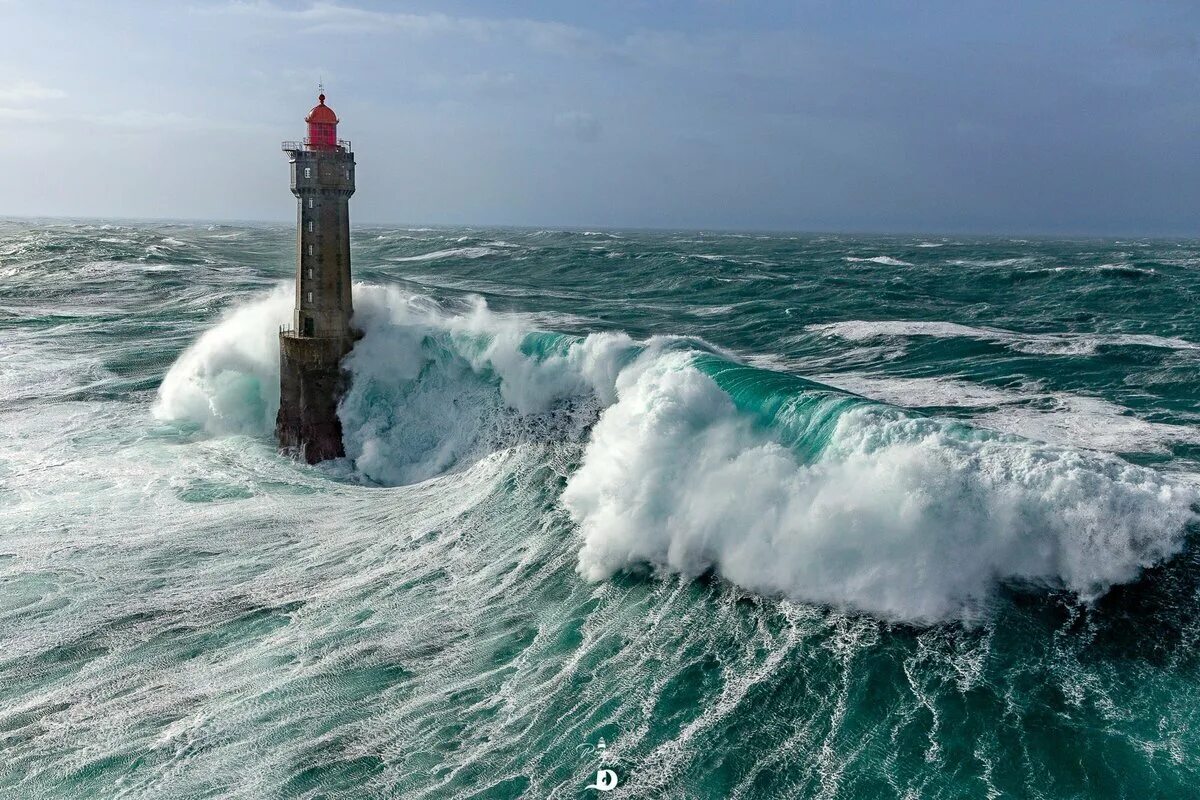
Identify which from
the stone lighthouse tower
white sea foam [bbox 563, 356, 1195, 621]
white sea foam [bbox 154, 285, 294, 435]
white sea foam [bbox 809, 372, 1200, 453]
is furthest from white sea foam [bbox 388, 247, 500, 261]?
white sea foam [bbox 563, 356, 1195, 621]

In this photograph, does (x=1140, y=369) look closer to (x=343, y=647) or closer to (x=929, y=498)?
(x=929, y=498)

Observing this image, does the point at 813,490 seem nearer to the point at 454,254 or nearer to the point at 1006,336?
the point at 1006,336

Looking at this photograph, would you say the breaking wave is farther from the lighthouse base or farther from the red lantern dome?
the red lantern dome

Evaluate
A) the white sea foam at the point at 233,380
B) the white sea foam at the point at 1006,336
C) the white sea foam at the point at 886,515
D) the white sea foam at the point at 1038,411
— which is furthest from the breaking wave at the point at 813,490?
the white sea foam at the point at 1006,336

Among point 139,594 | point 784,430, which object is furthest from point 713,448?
point 139,594

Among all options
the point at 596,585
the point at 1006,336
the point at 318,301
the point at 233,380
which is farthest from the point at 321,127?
the point at 1006,336

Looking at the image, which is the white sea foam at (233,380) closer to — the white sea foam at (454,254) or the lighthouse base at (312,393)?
the lighthouse base at (312,393)

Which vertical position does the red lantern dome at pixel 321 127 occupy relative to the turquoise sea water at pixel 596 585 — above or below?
above
